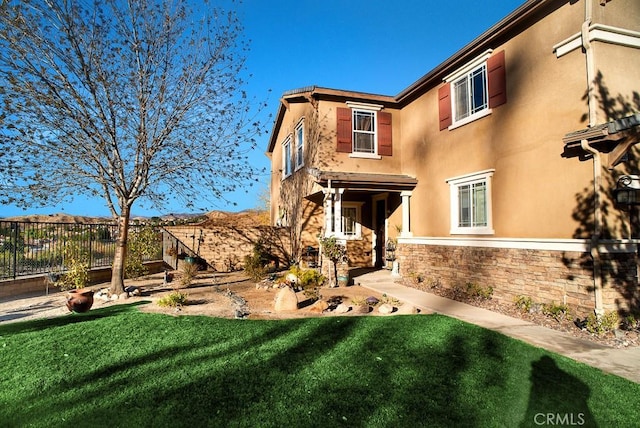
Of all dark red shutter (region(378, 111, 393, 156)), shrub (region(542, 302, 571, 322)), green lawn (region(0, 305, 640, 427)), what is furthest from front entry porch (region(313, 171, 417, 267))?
green lawn (region(0, 305, 640, 427))

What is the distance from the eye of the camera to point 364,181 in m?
11.0

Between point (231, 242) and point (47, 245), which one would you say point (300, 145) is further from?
point (47, 245)

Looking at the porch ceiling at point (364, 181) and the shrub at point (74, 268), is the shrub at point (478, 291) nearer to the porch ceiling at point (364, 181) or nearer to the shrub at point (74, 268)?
the porch ceiling at point (364, 181)

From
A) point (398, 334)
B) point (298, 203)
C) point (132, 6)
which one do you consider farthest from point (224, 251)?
point (398, 334)

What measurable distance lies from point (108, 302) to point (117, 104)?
16.2 feet

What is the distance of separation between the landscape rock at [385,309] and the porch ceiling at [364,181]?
4526 millimetres

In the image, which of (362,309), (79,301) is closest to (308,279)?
(362,309)

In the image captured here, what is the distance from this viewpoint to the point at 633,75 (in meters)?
6.77

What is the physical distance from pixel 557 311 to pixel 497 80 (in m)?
5.31

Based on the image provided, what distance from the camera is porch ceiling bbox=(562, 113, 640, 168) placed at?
18.4 feet

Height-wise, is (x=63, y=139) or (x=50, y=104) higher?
(x=50, y=104)

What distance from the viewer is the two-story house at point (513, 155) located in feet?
20.6

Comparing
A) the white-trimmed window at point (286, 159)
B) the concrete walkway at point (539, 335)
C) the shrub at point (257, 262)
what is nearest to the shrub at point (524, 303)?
the concrete walkway at point (539, 335)

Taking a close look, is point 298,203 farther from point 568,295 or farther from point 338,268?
point 568,295
